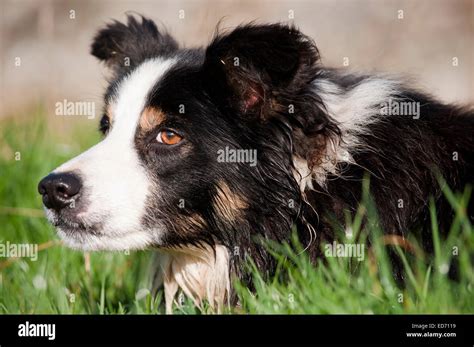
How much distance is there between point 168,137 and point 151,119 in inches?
5.3

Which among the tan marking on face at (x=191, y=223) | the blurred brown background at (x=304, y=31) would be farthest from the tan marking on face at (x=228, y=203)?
the blurred brown background at (x=304, y=31)

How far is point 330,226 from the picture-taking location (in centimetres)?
384

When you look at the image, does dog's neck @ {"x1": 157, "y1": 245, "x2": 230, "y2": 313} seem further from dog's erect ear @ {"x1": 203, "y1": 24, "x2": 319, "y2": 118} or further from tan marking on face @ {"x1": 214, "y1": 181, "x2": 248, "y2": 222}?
dog's erect ear @ {"x1": 203, "y1": 24, "x2": 319, "y2": 118}

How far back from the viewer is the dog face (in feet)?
11.8

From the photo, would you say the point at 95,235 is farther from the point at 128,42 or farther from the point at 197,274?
the point at 128,42

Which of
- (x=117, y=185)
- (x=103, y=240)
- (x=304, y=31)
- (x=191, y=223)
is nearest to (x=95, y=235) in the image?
(x=103, y=240)

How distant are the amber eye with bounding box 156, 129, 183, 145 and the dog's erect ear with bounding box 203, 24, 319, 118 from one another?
30cm

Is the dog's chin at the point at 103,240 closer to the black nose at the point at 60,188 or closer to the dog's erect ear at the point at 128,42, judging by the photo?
the black nose at the point at 60,188

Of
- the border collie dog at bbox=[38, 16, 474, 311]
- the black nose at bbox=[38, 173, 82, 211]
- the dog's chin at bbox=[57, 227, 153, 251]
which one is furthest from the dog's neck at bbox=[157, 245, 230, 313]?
the black nose at bbox=[38, 173, 82, 211]

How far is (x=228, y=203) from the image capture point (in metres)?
3.81

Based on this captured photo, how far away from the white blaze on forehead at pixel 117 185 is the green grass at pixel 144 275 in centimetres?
46

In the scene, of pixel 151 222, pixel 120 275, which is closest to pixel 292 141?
pixel 151 222

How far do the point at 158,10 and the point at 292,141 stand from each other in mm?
4941

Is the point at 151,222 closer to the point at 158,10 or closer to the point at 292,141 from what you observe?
the point at 292,141
